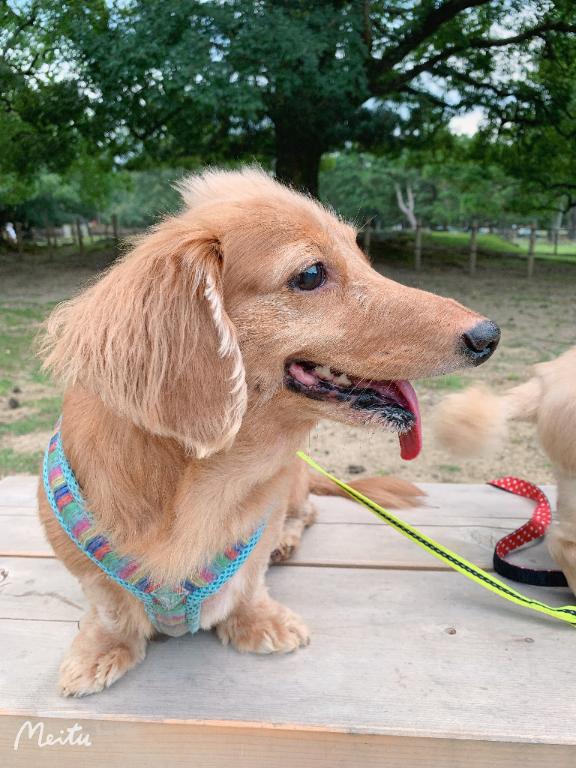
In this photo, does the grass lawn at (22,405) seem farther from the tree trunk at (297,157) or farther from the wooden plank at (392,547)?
the tree trunk at (297,157)

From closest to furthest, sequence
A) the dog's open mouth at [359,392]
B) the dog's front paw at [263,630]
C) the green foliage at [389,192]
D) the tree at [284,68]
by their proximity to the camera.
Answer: the dog's open mouth at [359,392], the dog's front paw at [263,630], the tree at [284,68], the green foliage at [389,192]

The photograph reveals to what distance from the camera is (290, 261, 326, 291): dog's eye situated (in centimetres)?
144

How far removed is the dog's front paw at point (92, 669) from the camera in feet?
5.16

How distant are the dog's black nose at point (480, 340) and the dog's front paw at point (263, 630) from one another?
0.95 m

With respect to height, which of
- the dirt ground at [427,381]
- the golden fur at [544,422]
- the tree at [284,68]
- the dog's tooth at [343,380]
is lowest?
the dirt ground at [427,381]

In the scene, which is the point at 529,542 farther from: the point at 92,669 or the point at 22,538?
the point at 22,538

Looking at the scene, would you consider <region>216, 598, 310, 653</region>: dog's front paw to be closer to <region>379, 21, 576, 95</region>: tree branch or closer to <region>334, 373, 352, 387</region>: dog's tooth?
<region>334, 373, 352, 387</region>: dog's tooth

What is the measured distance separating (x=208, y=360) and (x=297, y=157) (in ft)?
44.5

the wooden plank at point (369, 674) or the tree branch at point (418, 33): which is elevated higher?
the tree branch at point (418, 33)

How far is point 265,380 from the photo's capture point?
1.41m

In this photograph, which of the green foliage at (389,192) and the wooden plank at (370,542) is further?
the green foliage at (389,192)

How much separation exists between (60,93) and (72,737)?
47.0 feet

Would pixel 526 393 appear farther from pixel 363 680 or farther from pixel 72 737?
pixel 72 737

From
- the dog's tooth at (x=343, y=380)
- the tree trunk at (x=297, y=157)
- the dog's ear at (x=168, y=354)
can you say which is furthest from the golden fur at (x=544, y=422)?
the tree trunk at (x=297, y=157)
